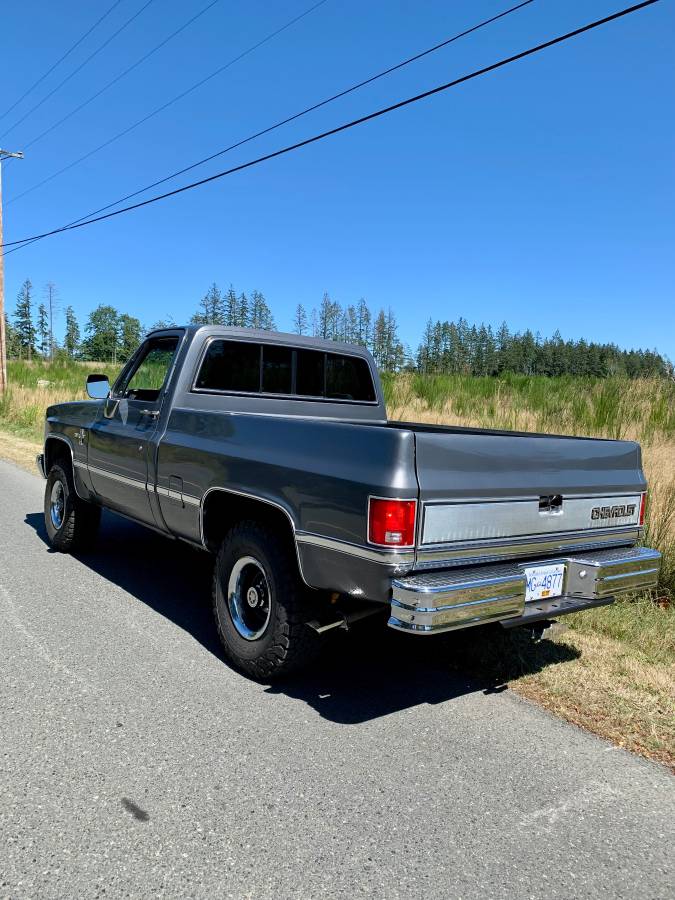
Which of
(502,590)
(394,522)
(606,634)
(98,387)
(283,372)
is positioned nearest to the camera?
(394,522)

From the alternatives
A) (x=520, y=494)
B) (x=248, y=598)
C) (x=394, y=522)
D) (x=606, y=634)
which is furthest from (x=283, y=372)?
(x=606, y=634)

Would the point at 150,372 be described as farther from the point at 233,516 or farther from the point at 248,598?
the point at 248,598

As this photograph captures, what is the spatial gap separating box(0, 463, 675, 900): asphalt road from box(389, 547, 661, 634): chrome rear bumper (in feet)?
2.08

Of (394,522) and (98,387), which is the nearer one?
(394,522)

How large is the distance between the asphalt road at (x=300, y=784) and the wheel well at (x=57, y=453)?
2270 millimetres

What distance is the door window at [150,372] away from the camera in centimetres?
486

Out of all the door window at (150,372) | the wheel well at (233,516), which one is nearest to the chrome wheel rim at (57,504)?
the door window at (150,372)

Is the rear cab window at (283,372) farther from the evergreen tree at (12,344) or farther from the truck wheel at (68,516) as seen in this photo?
the evergreen tree at (12,344)

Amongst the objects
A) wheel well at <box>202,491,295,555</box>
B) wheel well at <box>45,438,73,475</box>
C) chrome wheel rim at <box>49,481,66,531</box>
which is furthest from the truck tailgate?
chrome wheel rim at <box>49,481,66,531</box>

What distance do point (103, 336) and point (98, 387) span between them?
119 meters

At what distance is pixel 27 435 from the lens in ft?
56.9

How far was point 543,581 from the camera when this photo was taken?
3.34 meters

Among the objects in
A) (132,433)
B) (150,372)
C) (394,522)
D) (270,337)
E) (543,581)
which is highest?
(270,337)

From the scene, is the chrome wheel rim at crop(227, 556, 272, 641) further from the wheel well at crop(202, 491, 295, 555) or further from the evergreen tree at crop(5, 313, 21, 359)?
the evergreen tree at crop(5, 313, 21, 359)
